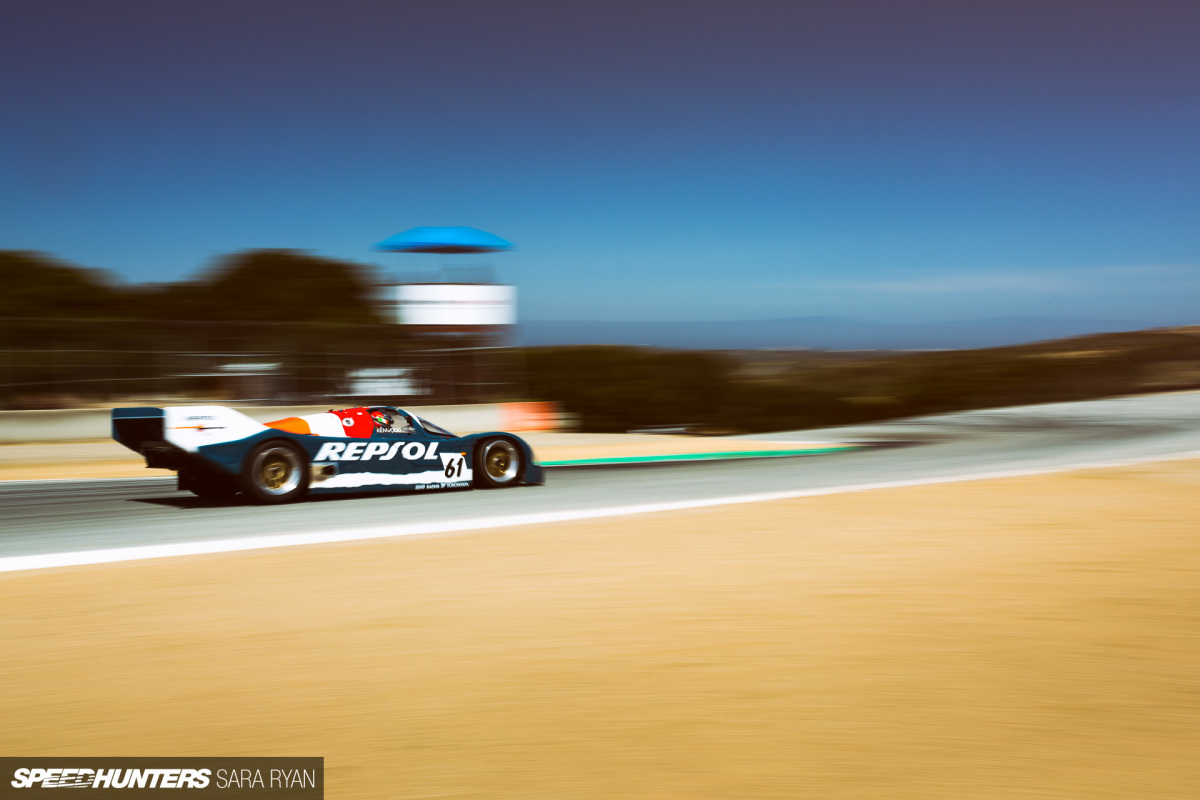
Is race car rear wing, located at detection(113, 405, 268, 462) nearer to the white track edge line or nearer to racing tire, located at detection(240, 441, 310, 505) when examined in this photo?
racing tire, located at detection(240, 441, 310, 505)

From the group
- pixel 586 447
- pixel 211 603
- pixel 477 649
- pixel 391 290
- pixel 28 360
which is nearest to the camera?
pixel 477 649

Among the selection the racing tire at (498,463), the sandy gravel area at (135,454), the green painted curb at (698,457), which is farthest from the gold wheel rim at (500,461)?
the sandy gravel area at (135,454)

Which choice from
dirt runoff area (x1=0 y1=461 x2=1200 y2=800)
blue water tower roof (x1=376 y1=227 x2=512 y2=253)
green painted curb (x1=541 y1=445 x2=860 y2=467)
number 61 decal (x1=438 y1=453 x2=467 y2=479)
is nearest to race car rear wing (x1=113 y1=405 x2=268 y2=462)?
number 61 decal (x1=438 y1=453 x2=467 y2=479)

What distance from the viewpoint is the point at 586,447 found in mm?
17797

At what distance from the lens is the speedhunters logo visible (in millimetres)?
3045

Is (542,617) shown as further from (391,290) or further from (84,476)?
(391,290)

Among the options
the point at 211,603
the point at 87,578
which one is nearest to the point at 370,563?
the point at 211,603

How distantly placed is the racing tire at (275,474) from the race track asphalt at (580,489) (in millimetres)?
181

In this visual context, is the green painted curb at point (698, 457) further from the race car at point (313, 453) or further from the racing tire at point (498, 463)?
the race car at point (313, 453)

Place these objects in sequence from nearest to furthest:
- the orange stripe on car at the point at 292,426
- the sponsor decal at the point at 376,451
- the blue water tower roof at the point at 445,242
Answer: the orange stripe on car at the point at 292,426 < the sponsor decal at the point at 376,451 < the blue water tower roof at the point at 445,242

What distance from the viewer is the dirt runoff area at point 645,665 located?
3.21 meters

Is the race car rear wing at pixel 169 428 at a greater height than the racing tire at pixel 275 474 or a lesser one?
greater

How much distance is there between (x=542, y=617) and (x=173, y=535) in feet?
12.9

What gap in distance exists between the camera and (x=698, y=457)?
606 inches
